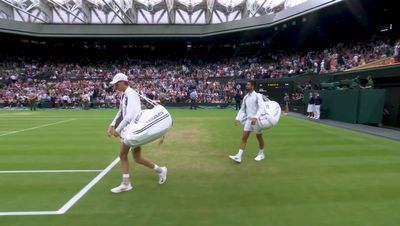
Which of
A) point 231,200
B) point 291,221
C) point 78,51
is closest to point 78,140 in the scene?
point 231,200

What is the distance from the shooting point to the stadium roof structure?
49.3 meters

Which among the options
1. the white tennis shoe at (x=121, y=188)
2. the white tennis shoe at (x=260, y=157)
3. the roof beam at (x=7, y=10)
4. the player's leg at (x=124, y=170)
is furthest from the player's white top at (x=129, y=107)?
the roof beam at (x=7, y=10)

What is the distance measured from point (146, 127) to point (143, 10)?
5486 cm

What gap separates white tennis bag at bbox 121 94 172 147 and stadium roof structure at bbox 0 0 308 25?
43.6 m

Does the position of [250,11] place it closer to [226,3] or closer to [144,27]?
[226,3]

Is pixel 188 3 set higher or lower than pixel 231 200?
higher

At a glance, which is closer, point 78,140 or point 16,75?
point 78,140

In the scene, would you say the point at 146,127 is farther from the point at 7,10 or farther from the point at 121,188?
the point at 7,10

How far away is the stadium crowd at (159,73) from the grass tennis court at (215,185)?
2035 cm

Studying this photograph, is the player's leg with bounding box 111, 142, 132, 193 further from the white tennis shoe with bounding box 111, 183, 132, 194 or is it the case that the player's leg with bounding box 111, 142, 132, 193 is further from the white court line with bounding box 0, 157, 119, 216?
the white court line with bounding box 0, 157, 119, 216

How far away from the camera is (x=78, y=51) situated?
53.8m

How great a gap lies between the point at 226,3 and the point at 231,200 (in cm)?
5359

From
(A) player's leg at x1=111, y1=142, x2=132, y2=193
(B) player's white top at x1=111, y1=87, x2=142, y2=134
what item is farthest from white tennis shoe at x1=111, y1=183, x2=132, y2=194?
(B) player's white top at x1=111, y1=87, x2=142, y2=134

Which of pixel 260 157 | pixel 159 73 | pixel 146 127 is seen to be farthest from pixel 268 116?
pixel 159 73
